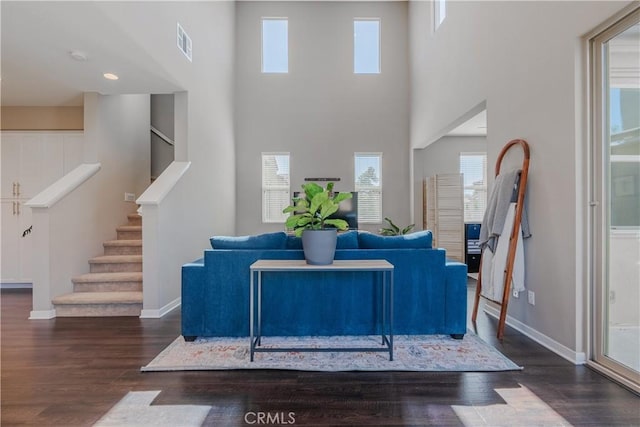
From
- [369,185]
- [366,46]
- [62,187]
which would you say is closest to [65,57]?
[62,187]

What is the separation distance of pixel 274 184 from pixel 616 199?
5.88m

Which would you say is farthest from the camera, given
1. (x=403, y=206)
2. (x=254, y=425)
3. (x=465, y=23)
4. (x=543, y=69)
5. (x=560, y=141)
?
(x=403, y=206)

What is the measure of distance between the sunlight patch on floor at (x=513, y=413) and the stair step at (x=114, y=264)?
3.89 meters

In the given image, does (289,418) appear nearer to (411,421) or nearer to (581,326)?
(411,421)

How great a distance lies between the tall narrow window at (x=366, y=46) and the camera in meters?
7.35

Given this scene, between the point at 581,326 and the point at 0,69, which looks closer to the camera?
the point at 581,326

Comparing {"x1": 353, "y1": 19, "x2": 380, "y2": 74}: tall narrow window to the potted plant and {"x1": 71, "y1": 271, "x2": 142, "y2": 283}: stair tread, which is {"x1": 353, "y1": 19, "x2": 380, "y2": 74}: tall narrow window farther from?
{"x1": 71, "y1": 271, "x2": 142, "y2": 283}: stair tread

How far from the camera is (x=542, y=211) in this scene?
9.27ft

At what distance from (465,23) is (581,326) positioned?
371 centimetres

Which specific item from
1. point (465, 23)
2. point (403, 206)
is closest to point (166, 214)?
point (465, 23)

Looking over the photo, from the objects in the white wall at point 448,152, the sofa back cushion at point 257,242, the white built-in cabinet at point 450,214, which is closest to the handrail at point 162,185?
the sofa back cushion at point 257,242

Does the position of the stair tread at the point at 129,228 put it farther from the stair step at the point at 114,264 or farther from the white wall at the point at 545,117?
the white wall at the point at 545,117

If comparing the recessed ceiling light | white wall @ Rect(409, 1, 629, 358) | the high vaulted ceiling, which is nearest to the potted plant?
white wall @ Rect(409, 1, 629, 358)

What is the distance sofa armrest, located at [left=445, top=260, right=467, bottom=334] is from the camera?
113 inches
